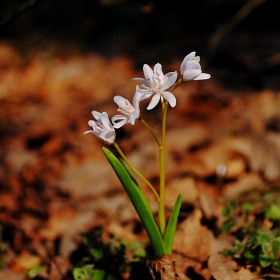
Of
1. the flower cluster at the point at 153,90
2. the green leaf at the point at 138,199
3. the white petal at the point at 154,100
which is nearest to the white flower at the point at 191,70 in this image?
the flower cluster at the point at 153,90

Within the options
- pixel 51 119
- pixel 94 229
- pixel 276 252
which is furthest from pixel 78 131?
pixel 276 252

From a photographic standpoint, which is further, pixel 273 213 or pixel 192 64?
pixel 273 213

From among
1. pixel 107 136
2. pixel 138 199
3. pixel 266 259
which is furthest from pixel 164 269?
pixel 107 136

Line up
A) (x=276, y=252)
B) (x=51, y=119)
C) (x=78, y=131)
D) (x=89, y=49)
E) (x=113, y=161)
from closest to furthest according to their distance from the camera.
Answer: (x=113, y=161), (x=276, y=252), (x=78, y=131), (x=51, y=119), (x=89, y=49)

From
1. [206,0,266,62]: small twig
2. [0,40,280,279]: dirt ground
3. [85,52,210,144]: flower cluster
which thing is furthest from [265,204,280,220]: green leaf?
[206,0,266,62]: small twig

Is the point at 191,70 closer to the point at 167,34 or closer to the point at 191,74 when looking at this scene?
the point at 191,74

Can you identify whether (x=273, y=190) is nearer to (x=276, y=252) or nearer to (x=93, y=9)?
(x=276, y=252)
